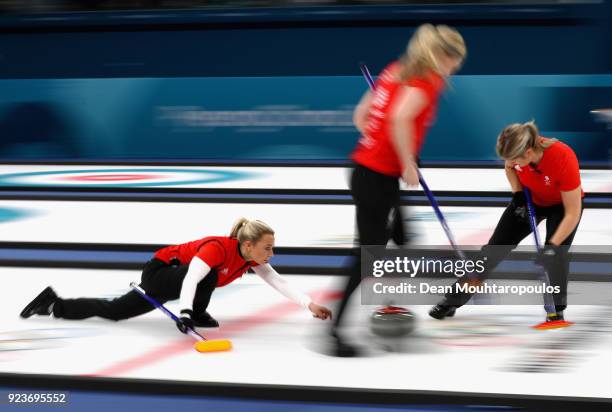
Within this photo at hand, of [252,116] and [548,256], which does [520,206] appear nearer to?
[548,256]

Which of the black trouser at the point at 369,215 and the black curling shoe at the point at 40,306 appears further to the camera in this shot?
the black curling shoe at the point at 40,306

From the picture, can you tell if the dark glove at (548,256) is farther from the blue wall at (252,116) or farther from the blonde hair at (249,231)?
the blue wall at (252,116)

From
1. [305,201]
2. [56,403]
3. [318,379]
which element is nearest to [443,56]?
[318,379]

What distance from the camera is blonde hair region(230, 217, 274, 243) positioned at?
13.8ft

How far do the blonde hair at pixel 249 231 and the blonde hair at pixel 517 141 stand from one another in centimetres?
113

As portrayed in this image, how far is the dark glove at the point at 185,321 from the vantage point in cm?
418

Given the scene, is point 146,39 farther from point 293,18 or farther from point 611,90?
point 611,90

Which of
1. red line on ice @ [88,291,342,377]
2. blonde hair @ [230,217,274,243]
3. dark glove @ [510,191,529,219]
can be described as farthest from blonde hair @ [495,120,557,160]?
blonde hair @ [230,217,274,243]

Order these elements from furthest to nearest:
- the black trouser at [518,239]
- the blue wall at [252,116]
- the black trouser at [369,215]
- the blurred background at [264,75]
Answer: the blurred background at [264,75] < the blue wall at [252,116] < the black trouser at [518,239] < the black trouser at [369,215]

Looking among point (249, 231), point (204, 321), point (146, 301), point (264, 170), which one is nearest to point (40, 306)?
point (146, 301)

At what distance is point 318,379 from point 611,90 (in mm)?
8153

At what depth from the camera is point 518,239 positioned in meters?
4.67

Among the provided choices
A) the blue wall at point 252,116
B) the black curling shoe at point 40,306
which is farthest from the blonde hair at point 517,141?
the blue wall at point 252,116

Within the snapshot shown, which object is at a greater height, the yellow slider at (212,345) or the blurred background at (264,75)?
the blurred background at (264,75)
